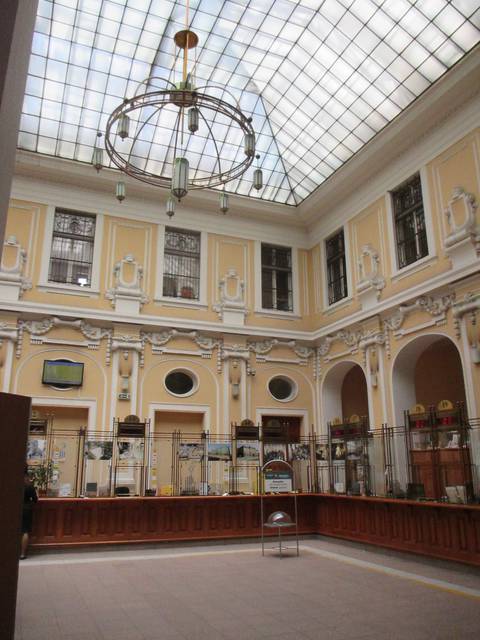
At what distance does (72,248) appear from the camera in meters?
16.0

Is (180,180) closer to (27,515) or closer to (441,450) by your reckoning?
(27,515)

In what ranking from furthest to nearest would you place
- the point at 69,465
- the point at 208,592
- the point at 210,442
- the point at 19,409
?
the point at 210,442 → the point at 69,465 → the point at 208,592 → the point at 19,409

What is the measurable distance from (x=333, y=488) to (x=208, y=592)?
6.15 metres

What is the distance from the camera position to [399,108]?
13.9 meters

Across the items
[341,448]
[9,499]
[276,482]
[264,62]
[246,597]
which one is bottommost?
[246,597]

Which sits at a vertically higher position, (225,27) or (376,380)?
(225,27)

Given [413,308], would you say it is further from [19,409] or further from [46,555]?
[19,409]

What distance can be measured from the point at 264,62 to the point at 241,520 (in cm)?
1172

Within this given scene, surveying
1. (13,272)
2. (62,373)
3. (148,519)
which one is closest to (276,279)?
(62,373)

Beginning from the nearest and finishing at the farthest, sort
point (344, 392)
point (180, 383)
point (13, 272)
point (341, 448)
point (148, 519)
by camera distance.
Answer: point (148, 519) < point (341, 448) < point (13, 272) < point (180, 383) < point (344, 392)

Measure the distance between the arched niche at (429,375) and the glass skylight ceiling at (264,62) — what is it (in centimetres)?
592

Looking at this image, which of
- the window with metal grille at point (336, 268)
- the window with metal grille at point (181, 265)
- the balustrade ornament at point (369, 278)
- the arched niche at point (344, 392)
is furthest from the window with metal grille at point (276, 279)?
the balustrade ornament at point (369, 278)

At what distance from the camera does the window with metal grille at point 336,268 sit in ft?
55.5

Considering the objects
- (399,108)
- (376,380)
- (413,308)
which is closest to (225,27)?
(399,108)
